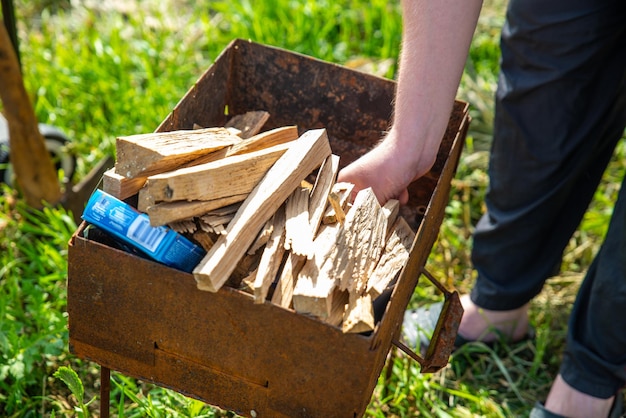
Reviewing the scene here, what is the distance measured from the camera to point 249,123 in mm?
1966

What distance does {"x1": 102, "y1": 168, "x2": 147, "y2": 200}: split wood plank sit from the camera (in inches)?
56.7

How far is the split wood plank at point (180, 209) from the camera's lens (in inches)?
54.6

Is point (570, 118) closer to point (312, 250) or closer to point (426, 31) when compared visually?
point (426, 31)

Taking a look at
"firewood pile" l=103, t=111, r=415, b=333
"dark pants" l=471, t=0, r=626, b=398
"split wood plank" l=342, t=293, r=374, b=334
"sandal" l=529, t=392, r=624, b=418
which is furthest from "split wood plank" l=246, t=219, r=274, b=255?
"sandal" l=529, t=392, r=624, b=418

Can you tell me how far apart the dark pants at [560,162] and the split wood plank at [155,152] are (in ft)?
3.51

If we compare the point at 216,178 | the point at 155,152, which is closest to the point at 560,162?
the point at 216,178

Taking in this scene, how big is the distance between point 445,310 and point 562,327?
1128 mm

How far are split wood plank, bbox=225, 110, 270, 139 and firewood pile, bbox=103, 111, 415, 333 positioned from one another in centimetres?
26

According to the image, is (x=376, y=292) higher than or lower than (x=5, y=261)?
higher

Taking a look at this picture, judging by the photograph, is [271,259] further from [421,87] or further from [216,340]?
[421,87]

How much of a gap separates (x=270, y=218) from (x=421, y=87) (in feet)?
1.63

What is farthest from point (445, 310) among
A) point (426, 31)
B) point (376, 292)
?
point (426, 31)

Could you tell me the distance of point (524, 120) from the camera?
87.1 inches

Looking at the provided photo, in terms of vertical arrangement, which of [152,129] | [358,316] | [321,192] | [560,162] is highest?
[560,162]
